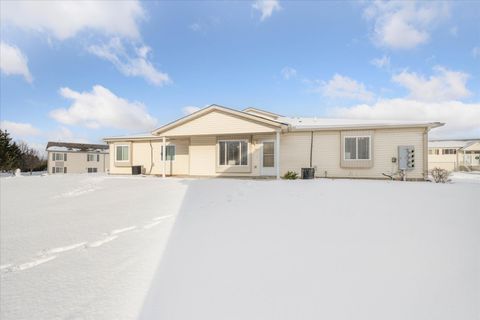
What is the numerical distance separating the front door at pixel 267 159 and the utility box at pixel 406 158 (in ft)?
21.6

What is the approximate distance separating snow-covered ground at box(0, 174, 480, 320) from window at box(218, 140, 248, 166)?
365 inches

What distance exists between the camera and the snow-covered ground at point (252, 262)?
9.82 ft

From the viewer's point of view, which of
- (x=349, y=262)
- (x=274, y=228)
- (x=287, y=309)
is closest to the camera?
(x=287, y=309)

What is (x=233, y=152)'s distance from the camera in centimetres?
1683

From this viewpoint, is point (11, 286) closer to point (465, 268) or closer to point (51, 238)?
point (51, 238)

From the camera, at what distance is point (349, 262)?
12.6 ft

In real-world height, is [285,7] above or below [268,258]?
above

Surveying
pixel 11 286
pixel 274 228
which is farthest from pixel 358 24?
pixel 11 286

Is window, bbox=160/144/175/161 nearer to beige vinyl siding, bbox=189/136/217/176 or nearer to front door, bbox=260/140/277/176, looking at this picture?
beige vinyl siding, bbox=189/136/217/176

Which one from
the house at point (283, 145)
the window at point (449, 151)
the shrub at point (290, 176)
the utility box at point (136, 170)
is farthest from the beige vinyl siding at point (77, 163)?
the window at point (449, 151)

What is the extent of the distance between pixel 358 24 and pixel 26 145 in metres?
69.2

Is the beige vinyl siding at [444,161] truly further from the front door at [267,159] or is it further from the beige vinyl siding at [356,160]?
the front door at [267,159]

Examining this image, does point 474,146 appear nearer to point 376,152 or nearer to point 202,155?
point 376,152

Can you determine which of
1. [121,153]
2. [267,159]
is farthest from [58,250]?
[121,153]
